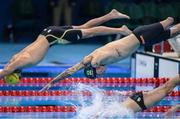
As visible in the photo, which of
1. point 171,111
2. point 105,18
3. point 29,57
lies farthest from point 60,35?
point 171,111

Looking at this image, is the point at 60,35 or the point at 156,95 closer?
the point at 156,95

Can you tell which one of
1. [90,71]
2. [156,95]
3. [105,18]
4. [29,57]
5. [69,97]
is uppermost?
[105,18]

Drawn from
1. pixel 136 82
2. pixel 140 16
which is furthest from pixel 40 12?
pixel 136 82

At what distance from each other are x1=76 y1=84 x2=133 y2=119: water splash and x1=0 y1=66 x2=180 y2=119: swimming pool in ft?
0.05

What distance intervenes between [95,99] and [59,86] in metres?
1.69

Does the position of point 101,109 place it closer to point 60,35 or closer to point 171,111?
point 171,111

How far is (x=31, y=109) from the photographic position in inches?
289

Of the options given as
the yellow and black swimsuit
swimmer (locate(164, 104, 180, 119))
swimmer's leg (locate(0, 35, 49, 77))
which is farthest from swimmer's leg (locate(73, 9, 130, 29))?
swimmer (locate(164, 104, 180, 119))

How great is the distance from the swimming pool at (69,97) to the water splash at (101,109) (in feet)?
0.05

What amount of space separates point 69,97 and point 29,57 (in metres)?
1.60

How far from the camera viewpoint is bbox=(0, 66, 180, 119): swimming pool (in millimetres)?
7284

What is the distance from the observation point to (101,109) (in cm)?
662

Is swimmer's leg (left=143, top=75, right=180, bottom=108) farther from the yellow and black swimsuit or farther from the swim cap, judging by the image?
the yellow and black swimsuit

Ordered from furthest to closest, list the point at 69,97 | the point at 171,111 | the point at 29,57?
the point at 69,97
the point at 29,57
the point at 171,111
